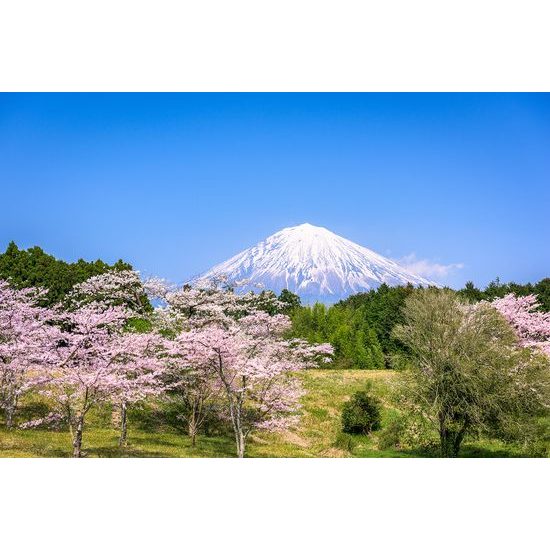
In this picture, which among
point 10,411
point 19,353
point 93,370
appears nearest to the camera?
point 93,370

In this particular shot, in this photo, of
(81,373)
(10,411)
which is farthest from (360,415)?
(10,411)

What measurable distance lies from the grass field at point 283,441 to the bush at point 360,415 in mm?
269

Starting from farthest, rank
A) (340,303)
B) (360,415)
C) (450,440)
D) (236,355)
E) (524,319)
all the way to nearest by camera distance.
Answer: (340,303) → (524,319) → (360,415) → (450,440) → (236,355)

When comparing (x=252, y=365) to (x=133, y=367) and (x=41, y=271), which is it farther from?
(x=41, y=271)

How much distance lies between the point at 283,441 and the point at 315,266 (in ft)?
56.8

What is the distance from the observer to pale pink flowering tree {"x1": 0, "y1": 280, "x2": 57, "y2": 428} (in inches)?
430

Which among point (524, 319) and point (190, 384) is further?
point (524, 319)

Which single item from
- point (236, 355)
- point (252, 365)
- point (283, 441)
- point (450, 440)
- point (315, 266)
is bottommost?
point (283, 441)

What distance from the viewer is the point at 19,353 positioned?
11227 mm

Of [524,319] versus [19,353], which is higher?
[524,319]

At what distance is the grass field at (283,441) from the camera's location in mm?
11117

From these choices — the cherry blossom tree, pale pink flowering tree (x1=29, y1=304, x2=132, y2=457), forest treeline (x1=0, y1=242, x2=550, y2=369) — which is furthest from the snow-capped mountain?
pale pink flowering tree (x1=29, y1=304, x2=132, y2=457)
